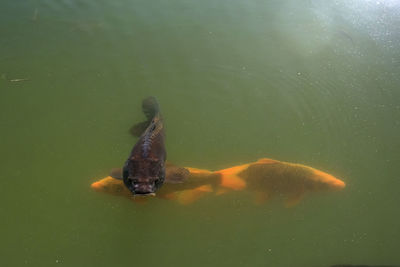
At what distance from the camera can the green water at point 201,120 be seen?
4023 millimetres

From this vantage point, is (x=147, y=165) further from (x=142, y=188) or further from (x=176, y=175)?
(x=176, y=175)

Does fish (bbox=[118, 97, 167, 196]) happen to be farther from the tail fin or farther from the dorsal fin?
the dorsal fin

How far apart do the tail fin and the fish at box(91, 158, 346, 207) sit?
70 centimetres

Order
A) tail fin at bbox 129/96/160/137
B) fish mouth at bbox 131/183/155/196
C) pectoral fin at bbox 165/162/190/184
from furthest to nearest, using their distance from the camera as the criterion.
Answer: tail fin at bbox 129/96/160/137
pectoral fin at bbox 165/162/190/184
fish mouth at bbox 131/183/155/196

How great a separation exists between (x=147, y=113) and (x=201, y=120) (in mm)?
788

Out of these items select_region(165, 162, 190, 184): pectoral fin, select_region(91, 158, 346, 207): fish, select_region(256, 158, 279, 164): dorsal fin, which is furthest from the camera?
select_region(256, 158, 279, 164): dorsal fin

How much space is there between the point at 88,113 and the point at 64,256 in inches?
81.4

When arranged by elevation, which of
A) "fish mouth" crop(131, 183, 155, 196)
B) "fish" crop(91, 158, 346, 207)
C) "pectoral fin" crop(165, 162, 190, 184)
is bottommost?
"fish" crop(91, 158, 346, 207)

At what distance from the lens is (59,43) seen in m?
6.14

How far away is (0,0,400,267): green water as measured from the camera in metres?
4.02

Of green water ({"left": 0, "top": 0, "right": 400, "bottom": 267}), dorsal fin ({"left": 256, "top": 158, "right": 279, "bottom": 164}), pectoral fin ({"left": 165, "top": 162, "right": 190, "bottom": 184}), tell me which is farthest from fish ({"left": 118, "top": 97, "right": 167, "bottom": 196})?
dorsal fin ({"left": 256, "top": 158, "right": 279, "bottom": 164})

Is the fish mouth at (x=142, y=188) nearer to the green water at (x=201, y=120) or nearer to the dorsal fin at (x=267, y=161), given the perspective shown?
the green water at (x=201, y=120)

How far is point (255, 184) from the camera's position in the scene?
4.35 metres

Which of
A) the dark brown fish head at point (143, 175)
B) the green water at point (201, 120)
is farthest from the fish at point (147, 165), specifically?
the green water at point (201, 120)
